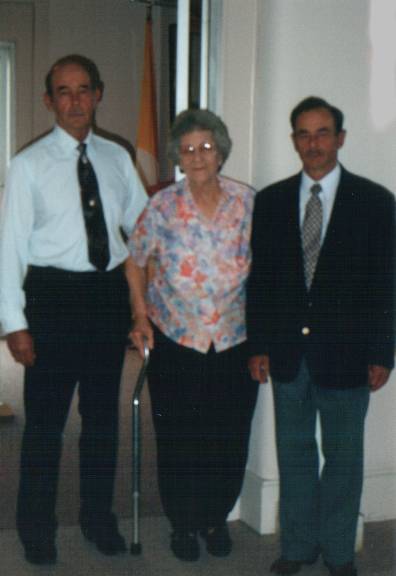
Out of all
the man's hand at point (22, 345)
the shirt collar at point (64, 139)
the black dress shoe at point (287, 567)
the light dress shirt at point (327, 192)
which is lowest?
the black dress shoe at point (287, 567)

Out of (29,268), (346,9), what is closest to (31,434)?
(29,268)

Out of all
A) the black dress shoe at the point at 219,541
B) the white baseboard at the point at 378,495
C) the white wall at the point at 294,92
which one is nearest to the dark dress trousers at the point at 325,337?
the black dress shoe at the point at 219,541

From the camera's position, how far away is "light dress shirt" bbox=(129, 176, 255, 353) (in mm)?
2830

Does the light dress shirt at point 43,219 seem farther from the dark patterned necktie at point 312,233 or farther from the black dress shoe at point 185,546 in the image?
the black dress shoe at point 185,546

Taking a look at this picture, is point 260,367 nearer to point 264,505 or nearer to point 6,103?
point 264,505

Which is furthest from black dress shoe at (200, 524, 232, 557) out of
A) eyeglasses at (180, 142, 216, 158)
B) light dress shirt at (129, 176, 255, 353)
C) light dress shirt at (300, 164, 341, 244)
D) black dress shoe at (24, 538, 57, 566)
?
eyeglasses at (180, 142, 216, 158)

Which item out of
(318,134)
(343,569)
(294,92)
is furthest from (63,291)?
(343,569)

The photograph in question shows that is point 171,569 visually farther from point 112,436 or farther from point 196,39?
point 196,39

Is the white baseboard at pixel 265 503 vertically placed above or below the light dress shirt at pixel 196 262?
below

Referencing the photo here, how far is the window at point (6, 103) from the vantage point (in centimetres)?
704

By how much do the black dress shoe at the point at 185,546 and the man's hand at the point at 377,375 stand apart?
0.78m

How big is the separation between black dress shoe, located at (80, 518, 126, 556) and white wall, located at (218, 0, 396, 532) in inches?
19.4

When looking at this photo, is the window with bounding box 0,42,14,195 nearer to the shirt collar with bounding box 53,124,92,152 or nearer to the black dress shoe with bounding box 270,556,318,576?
the shirt collar with bounding box 53,124,92,152

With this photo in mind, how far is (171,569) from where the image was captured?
9.68 feet
